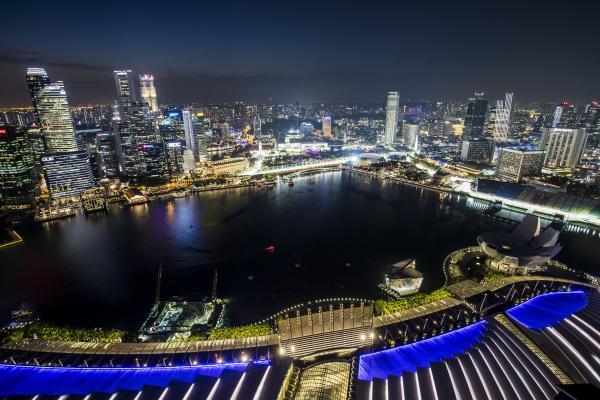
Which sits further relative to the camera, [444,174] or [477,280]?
[444,174]

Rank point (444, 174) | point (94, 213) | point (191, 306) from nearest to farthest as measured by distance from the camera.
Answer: point (191, 306) → point (94, 213) → point (444, 174)

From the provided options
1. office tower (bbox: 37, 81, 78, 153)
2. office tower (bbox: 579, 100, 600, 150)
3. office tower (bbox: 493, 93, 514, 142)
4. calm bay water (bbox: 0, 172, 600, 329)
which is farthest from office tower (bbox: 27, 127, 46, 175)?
office tower (bbox: 579, 100, 600, 150)

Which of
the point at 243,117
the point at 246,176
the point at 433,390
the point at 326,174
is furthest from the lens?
the point at 243,117

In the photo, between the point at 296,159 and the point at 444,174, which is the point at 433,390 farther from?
the point at 296,159

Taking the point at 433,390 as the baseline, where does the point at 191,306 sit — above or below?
below

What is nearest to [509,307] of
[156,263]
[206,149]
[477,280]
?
[477,280]
